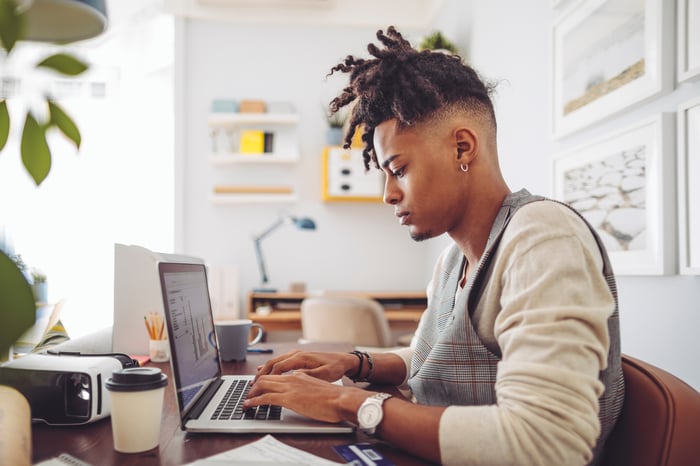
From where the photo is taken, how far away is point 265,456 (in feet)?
2.28

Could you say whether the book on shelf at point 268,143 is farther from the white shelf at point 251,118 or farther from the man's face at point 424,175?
the man's face at point 424,175

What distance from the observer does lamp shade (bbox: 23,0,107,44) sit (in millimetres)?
1502

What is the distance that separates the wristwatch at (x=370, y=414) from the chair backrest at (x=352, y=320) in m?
1.72

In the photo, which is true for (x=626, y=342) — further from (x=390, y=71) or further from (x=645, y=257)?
(x=390, y=71)

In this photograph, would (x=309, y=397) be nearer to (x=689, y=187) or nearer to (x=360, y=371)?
(x=360, y=371)

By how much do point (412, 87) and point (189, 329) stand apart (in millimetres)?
590

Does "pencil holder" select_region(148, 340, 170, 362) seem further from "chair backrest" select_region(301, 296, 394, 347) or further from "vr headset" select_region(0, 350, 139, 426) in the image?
"chair backrest" select_region(301, 296, 394, 347)

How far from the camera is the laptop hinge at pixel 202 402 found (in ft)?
2.70

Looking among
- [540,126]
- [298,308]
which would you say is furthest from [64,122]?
[298,308]

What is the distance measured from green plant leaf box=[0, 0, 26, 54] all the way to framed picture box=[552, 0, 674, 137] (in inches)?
58.6

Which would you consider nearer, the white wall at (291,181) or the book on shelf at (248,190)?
the book on shelf at (248,190)

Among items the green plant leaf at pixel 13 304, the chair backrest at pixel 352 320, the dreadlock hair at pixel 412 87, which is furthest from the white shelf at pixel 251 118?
the green plant leaf at pixel 13 304

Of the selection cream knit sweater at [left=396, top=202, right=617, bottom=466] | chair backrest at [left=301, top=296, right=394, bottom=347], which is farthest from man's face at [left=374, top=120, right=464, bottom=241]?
chair backrest at [left=301, top=296, right=394, bottom=347]

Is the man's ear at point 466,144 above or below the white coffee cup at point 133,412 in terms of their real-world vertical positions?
above
